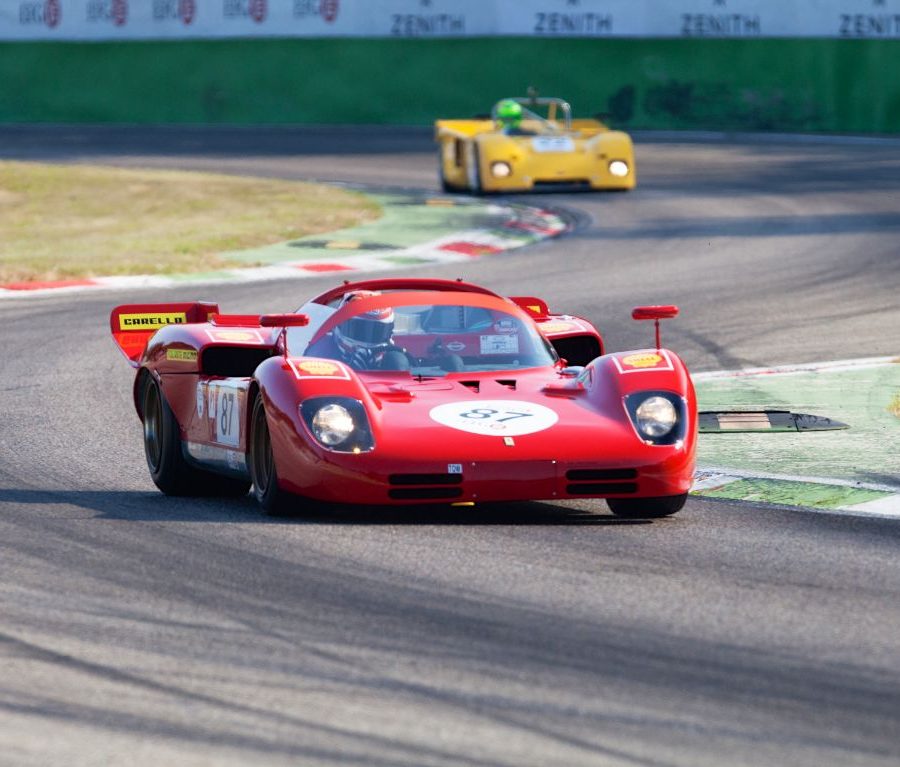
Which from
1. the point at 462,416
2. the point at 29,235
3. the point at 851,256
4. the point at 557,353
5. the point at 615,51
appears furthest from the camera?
the point at 615,51

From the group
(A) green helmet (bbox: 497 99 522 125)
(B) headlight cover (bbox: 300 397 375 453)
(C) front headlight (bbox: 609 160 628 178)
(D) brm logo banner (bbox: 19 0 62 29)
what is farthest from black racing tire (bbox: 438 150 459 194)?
(B) headlight cover (bbox: 300 397 375 453)

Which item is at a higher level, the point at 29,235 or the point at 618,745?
the point at 618,745

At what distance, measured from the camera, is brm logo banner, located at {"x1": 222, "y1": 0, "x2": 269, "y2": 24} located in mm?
41000

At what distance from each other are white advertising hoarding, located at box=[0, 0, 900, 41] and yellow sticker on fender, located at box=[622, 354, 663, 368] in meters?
28.8

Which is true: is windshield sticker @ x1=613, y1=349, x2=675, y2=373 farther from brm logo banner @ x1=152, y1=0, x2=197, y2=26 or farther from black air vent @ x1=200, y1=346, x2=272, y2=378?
brm logo banner @ x1=152, y1=0, x2=197, y2=26

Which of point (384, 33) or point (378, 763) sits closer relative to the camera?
point (378, 763)

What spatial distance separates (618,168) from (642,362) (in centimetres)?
1892

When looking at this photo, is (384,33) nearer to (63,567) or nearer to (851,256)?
(851,256)

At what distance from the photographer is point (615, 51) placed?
38656 millimetres

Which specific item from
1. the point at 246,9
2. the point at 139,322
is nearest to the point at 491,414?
the point at 139,322

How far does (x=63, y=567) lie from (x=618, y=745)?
3.09 metres

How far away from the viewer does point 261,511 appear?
9.00 meters

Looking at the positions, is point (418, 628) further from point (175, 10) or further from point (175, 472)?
point (175, 10)

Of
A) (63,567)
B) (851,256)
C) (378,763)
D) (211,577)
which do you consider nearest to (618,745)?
(378,763)
